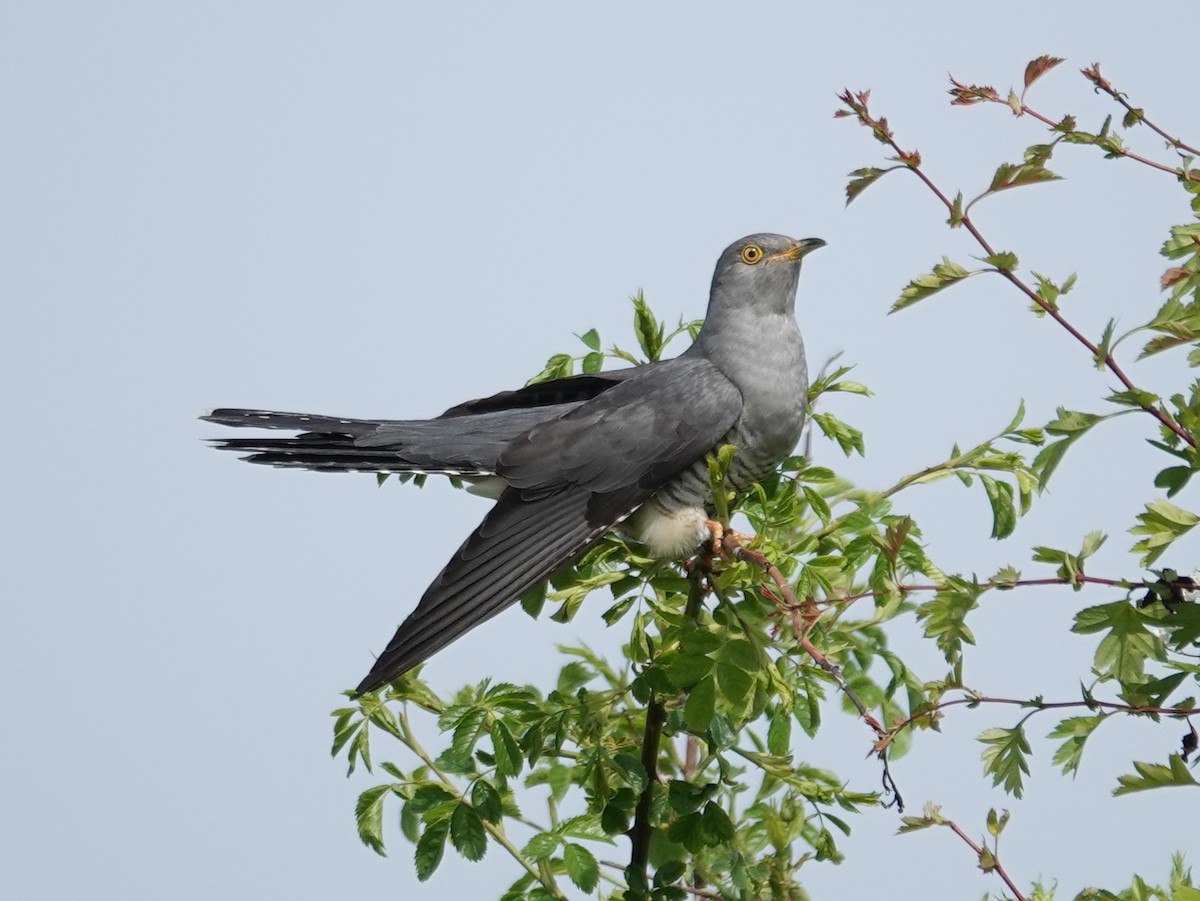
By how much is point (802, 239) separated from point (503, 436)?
1.09 m

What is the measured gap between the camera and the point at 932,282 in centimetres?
214

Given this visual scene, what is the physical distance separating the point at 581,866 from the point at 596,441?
130 cm

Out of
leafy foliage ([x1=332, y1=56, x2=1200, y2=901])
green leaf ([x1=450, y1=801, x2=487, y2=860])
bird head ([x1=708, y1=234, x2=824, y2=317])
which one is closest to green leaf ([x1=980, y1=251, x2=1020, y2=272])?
leafy foliage ([x1=332, y1=56, x2=1200, y2=901])

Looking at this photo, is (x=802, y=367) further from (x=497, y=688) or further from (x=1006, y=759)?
(x=1006, y=759)

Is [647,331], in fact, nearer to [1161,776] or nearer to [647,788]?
[647,788]

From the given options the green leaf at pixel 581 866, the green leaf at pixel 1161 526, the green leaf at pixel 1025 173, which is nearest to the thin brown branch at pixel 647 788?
the green leaf at pixel 581 866

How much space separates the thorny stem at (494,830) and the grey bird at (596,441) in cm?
43

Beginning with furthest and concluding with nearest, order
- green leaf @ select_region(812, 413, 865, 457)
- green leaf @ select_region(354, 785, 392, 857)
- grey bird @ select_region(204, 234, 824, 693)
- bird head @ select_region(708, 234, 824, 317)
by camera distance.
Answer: bird head @ select_region(708, 234, 824, 317) → grey bird @ select_region(204, 234, 824, 693) → green leaf @ select_region(812, 413, 865, 457) → green leaf @ select_region(354, 785, 392, 857)

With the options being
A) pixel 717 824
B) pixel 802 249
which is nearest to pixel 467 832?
pixel 717 824

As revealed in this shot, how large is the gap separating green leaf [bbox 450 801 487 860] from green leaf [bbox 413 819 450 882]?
0.08 ft

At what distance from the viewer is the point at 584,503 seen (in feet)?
11.5

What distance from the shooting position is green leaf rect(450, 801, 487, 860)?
8.75 ft

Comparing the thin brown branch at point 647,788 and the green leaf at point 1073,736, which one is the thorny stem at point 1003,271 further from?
the thin brown branch at point 647,788

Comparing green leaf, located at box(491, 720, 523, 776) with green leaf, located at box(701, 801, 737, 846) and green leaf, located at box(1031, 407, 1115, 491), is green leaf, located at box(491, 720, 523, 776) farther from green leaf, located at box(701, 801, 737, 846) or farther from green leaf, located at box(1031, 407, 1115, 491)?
green leaf, located at box(1031, 407, 1115, 491)
